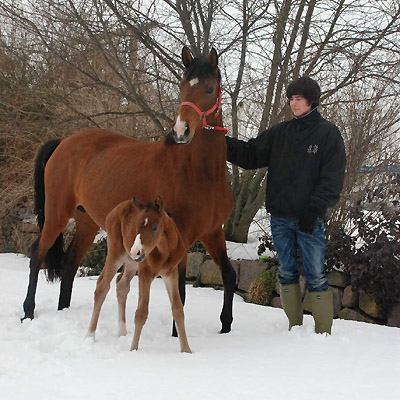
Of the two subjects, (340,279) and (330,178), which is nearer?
(330,178)

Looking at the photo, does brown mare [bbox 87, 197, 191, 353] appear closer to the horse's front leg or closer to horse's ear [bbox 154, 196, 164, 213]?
horse's ear [bbox 154, 196, 164, 213]

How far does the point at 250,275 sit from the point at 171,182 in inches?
135

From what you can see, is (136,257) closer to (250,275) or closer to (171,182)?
(171,182)

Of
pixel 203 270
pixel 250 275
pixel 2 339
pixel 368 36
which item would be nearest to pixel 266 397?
pixel 2 339

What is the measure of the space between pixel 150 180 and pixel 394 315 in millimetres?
3516

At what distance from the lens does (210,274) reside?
714cm

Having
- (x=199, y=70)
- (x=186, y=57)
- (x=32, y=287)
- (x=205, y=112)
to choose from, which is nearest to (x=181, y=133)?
(x=205, y=112)

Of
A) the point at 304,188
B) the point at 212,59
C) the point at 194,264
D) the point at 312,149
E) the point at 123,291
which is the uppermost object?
the point at 212,59

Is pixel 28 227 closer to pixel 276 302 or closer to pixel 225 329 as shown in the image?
pixel 276 302

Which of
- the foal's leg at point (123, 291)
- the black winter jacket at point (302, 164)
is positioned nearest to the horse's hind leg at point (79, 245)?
the foal's leg at point (123, 291)

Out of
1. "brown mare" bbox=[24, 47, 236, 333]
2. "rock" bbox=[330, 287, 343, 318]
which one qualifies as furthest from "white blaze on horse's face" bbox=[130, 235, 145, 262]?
"rock" bbox=[330, 287, 343, 318]

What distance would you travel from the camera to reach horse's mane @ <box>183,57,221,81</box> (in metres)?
3.39

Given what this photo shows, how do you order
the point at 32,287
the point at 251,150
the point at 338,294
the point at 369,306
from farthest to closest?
the point at 338,294 < the point at 369,306 < the point at 32,287 < the point at 251,150

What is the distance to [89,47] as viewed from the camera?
6.92 m
